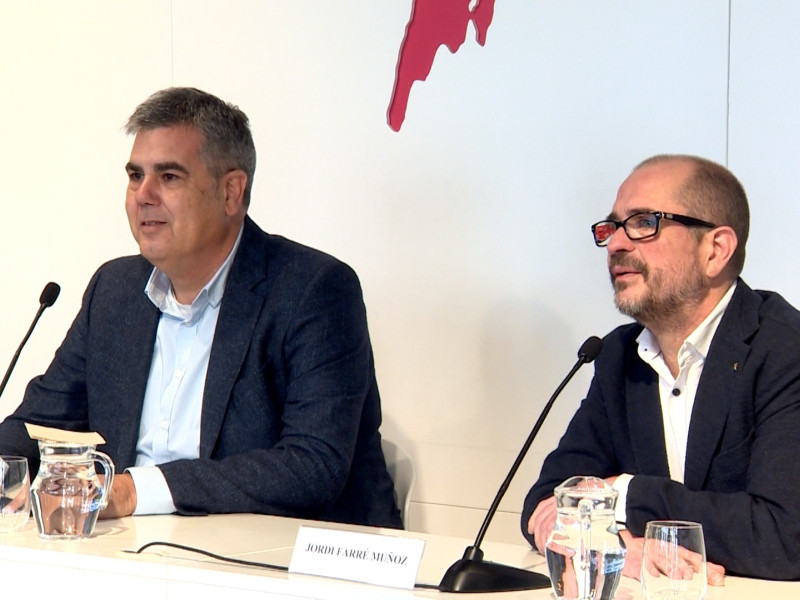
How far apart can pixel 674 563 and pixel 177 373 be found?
150 centimetres

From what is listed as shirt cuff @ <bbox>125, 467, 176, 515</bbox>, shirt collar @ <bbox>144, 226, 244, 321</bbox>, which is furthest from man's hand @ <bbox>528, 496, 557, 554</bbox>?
shirt collar @ <bbox>144, 226, 244, 321</bbox>

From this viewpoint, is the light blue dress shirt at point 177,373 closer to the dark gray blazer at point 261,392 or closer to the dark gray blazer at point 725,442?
the dark gray blazer at point 261,392

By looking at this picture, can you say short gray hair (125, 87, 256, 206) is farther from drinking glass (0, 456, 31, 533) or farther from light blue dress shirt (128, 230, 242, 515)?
drinking glass (0, 456, 31, 533)

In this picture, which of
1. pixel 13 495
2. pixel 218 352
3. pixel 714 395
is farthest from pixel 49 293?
pixel 714 395

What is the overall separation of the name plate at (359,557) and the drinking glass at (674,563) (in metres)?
0.31

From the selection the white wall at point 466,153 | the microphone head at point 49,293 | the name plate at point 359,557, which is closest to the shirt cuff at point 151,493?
the microphone head at point 49,293

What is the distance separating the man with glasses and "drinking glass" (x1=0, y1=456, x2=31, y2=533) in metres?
0.92

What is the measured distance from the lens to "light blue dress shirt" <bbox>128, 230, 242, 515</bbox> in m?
2.75

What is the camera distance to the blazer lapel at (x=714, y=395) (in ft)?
7.42

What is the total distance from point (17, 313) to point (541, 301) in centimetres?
199

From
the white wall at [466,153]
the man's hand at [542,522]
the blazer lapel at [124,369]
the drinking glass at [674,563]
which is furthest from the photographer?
the white wall at [466,153]

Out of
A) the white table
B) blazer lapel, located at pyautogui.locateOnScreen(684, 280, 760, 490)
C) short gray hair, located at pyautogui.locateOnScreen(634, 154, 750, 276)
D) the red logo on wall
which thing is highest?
the red logo on wall

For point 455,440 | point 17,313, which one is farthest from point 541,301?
point 17,313

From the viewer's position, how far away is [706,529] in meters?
1.99
